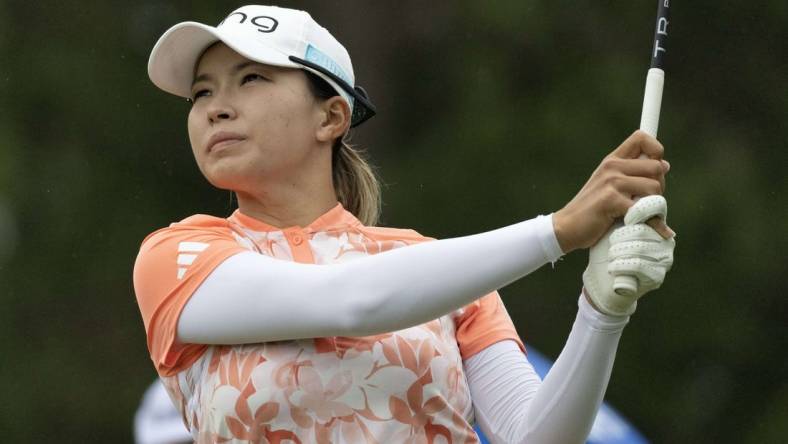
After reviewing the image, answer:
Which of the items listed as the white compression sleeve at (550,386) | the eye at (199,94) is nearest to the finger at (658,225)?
the white compression sleeve at (550,386)

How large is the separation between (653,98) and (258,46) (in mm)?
828

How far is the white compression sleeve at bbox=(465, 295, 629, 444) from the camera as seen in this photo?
335 centimetres

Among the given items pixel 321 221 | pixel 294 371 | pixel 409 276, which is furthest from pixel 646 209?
pixel 321 221

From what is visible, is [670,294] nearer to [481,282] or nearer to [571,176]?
[571,176]

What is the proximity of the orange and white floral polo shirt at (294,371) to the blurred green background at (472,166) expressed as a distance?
15.1ft

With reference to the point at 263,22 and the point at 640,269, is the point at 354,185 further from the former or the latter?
the point at 640,269

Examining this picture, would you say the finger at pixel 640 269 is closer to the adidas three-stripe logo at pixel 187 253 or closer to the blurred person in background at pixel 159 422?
the adidas three-stripe logo at pixel 187 253

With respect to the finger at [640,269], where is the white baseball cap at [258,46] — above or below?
above

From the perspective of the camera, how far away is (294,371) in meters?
3.39

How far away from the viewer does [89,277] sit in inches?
340

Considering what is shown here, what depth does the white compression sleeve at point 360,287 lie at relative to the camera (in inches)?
126

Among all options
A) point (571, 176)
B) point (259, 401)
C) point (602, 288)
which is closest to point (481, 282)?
point (602, 288)

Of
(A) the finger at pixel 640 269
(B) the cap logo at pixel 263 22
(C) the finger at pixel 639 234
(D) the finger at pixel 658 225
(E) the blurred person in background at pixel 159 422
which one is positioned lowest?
(E) the blurred person in background at pixel 159 422

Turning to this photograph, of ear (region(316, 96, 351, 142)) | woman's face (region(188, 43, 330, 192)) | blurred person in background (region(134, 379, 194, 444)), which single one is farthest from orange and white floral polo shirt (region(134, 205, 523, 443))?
blurred person in background (region(134, 379, 194, 444))
